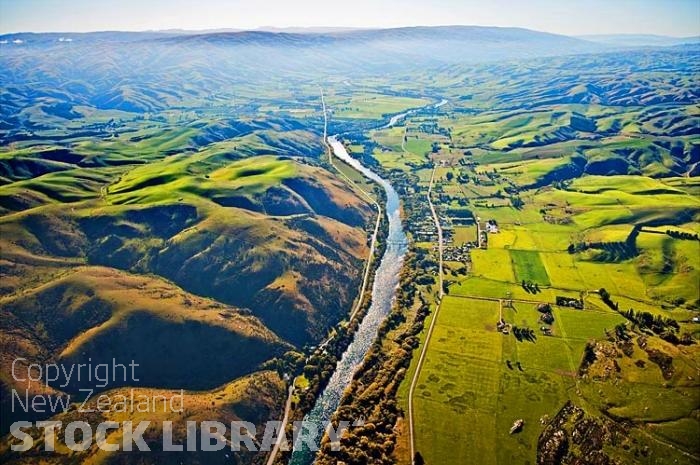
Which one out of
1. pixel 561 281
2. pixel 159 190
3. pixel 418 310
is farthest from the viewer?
pixel 159 190

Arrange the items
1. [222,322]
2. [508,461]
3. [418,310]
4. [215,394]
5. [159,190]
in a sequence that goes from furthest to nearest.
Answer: [159,190] < [418,310] < [222,322] < [215,394] < [508,461]

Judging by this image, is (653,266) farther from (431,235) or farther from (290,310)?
(290,310)

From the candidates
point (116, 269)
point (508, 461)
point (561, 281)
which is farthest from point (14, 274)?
point (561, 281)

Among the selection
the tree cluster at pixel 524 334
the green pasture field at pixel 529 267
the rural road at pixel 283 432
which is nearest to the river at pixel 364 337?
the rural road at pixel 283 432

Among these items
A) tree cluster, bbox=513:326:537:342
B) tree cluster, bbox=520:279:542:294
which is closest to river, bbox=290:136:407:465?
tree cluster, bbox=513:326:537:342

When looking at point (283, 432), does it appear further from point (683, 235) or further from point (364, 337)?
point (683, 235)

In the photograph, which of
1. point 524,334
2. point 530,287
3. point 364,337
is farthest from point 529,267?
point 364,337

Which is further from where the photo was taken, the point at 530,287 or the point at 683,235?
the point at 683,235

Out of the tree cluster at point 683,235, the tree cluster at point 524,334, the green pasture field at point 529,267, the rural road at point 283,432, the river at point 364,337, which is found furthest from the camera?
the tree cluster at point 683,235

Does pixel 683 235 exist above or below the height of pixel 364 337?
above

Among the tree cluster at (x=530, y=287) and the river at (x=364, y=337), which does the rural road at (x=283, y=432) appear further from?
the tree cluster at (x=530, y=287)

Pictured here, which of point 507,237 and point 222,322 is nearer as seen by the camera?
point 222,322
